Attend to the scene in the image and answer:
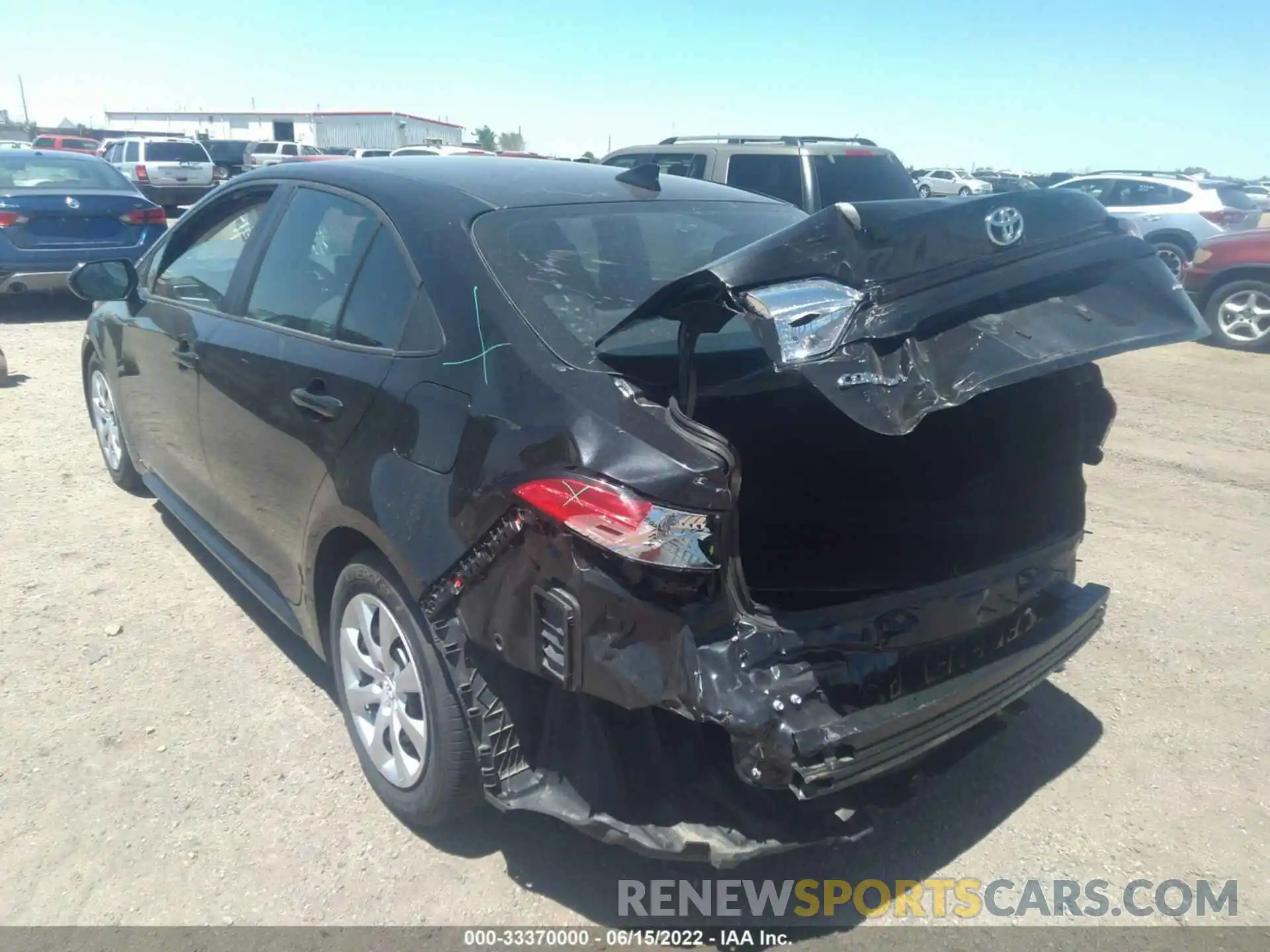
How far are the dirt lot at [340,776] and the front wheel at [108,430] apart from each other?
477 mm

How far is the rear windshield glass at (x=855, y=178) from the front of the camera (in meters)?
8.51

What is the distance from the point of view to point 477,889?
101 inches

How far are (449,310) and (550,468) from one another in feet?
2.15

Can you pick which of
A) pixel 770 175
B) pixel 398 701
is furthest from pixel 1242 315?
pixel 398 701

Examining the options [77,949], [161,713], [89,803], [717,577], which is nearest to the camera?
[717,577]

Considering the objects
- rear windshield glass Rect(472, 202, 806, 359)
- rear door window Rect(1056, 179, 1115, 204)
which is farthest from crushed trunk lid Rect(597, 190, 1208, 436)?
rear door window Rect(1056, 179, 1115, 204)

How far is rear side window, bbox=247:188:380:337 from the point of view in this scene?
298 cm

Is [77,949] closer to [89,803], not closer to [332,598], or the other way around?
[89,803]

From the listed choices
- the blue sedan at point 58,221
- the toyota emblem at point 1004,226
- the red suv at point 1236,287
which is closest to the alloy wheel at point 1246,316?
the red suv at point 1236,287

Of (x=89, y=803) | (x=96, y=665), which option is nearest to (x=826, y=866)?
(x=89, y=803)

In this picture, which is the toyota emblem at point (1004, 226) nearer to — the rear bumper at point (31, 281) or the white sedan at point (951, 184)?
the rear bumper at point (31, 281)

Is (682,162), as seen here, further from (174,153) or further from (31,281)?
(174,153)

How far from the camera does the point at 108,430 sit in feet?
17.3

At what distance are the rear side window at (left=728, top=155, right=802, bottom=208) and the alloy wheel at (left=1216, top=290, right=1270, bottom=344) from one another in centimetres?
552
